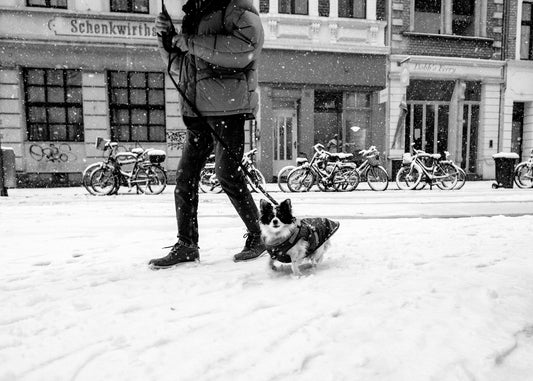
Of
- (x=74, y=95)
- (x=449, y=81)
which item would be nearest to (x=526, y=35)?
(x=449, y=81)

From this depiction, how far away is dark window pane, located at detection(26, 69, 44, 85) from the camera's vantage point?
38.5ft

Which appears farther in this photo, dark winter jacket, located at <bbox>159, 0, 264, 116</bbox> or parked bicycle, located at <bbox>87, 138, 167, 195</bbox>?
parked bicycle, located at <bbox>87, 138, 167, 195</bbox>

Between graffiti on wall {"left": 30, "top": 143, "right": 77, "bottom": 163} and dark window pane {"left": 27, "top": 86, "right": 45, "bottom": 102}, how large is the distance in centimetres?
148

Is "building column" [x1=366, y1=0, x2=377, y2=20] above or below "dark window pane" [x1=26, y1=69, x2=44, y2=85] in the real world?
above

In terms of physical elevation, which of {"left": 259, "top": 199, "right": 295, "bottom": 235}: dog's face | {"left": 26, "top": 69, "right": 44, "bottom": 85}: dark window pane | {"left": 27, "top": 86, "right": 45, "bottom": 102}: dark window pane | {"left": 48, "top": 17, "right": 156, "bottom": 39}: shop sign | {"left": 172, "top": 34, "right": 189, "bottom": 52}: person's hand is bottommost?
{"left": 259, "top": 199, "right": 295, "bottom": 235}: dog's face

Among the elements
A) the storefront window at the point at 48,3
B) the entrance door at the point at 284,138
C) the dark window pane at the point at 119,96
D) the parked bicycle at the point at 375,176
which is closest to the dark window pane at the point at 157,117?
the dark window pane at the point at 119,96

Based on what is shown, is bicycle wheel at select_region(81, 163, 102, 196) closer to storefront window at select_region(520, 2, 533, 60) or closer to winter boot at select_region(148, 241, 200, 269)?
winter boot at select_region(148, 241, 200, 269)

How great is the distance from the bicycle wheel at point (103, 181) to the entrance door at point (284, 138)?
5827mm

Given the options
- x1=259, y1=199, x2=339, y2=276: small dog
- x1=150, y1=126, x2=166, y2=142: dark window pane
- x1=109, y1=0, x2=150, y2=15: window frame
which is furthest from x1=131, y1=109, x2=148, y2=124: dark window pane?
x1=259, y1=199, x2=339, y2=276: small dog

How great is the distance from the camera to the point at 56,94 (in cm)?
1197

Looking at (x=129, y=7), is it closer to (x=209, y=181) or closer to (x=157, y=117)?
(x=157, y=117)

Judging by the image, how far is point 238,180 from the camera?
9.13 feet

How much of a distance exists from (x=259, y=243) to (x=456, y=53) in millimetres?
14986

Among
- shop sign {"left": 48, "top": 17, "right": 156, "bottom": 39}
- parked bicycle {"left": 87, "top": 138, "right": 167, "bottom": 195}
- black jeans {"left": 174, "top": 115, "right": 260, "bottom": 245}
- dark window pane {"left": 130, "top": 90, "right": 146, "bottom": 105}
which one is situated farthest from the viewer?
dark window pane {"left": 130, "top": 90, "right": 146, "bottom": 105}
